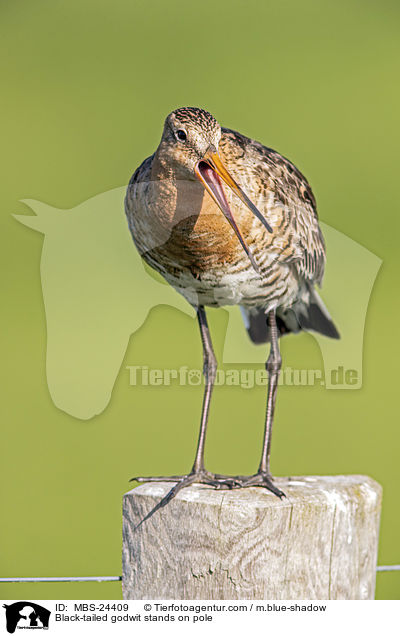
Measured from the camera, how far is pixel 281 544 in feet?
9.00

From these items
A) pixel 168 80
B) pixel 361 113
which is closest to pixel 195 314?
pixel 168 80

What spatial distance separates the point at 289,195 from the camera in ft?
11.6

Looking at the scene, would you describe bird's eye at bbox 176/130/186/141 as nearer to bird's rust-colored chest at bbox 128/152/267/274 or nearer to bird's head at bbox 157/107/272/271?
bird's head at bbox 157/107/272/271

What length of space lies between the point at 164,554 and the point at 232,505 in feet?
0.88

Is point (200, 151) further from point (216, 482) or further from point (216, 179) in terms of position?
point (216, 482)

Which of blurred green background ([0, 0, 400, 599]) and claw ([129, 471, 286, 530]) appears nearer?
claw ([129, 471, 286, 530])

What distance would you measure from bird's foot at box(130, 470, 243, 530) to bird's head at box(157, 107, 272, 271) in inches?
35.7

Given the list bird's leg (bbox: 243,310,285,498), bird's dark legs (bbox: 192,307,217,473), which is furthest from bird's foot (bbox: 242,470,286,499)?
bird's dark legs (bbox: 192,307,217,473)

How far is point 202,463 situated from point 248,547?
866 mm

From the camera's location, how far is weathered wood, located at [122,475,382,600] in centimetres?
273

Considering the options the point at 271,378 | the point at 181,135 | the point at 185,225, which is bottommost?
the point at 271,378
